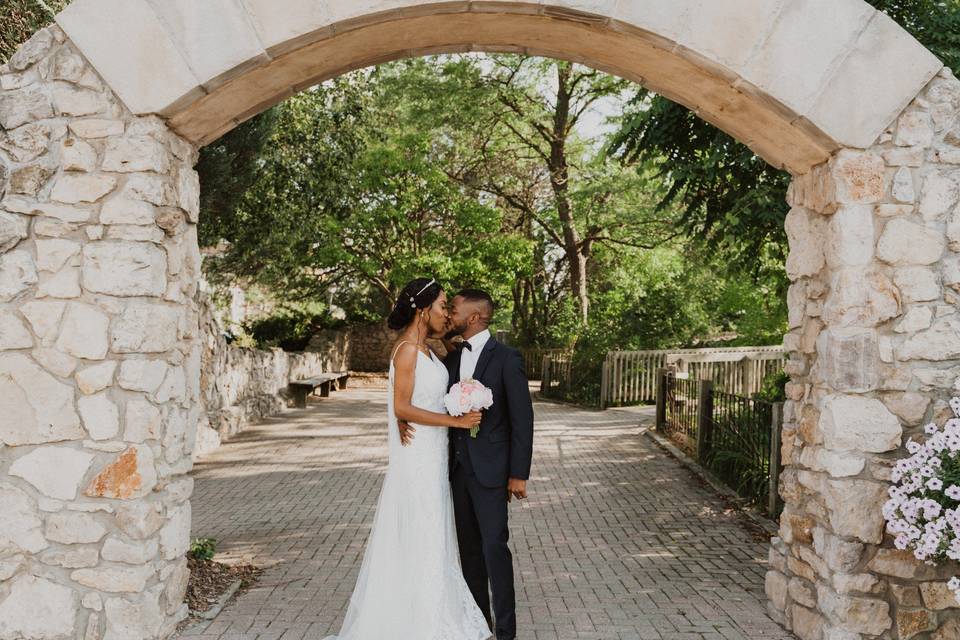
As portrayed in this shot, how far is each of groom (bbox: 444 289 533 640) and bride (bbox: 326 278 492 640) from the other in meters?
0.11

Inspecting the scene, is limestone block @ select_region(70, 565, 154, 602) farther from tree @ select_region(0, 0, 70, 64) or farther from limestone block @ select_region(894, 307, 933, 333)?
tree @ select_region(0, 0, 70, 64)

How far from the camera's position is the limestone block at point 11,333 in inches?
172

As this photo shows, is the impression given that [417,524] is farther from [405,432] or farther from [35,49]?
[35,49]

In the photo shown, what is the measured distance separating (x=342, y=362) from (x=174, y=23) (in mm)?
25040

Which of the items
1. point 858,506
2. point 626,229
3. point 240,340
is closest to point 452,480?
point 858,506

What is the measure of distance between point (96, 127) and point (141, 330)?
46.3 inches

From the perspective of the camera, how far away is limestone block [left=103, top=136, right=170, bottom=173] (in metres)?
4.44

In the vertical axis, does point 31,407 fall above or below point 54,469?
above

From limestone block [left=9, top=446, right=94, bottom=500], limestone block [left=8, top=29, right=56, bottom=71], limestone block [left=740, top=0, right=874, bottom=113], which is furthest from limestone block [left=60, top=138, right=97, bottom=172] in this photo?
limestone block [left=740, top=0, right=874, bottom=113]

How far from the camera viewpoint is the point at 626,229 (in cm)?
2292

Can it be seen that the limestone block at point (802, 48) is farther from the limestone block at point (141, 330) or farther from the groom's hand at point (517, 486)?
the limestone block at point (141, 330)

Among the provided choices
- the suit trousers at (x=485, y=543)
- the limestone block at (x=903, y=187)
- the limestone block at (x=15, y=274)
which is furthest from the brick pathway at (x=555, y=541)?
the limestone block at (x=903, y=187)

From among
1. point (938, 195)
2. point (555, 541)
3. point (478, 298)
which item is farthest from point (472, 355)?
point (555, 541)

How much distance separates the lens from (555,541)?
281 inches
